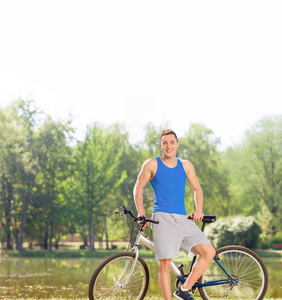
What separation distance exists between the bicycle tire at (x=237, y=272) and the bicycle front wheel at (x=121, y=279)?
2.35ft

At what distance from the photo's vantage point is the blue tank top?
4.43m

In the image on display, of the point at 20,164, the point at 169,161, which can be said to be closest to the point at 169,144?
the point at 169,161

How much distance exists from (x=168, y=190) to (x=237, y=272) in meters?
1.46

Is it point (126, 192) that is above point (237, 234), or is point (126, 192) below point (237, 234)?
above

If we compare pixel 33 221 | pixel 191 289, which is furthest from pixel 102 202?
pixel 191 289

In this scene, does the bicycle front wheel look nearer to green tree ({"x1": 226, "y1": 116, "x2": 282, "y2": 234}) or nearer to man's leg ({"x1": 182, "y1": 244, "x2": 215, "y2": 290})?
man's leg ({"x1": 182, "y1": 244, "x2": 215, "y2": 290})

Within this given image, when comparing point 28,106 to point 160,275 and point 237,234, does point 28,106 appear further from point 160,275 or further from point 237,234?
point 160,275

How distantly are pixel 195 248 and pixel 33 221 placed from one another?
31.9 m

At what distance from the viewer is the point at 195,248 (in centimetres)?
454

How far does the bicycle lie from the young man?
0.47 ft

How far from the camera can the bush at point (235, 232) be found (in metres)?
25.4

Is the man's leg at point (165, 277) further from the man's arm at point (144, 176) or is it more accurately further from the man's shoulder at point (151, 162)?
the man's shoulder at point (151, 162)

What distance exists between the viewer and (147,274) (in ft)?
15.8

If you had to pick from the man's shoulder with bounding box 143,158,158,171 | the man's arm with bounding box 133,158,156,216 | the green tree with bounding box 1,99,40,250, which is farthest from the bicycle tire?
the green tree with bounding box 1,99,40,250
